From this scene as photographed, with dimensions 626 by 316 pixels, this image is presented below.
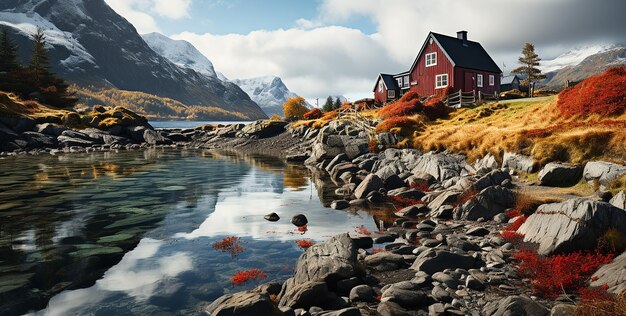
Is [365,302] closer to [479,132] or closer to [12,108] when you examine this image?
[479,132]

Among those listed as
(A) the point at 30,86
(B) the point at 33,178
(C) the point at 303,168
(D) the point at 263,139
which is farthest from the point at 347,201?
(A) the point at 30,86

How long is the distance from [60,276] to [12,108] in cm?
5751

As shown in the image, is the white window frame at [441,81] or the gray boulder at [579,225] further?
the white window frame at [441,81]

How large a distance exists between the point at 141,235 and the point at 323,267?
8.54m

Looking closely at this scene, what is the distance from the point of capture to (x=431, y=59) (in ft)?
168

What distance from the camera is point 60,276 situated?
34.8 ft


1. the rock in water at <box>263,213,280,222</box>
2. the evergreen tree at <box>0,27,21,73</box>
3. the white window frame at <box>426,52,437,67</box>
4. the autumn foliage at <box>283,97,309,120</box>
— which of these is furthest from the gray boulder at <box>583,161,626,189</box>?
the evergreen tree at <box>0,27,21,73</box>

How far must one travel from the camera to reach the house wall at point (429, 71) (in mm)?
48625

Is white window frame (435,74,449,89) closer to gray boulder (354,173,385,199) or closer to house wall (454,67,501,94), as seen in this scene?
house wall (454,67,501,94)

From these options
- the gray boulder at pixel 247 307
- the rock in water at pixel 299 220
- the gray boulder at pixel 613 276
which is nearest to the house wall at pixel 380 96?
the rock in water at pixel 299 220

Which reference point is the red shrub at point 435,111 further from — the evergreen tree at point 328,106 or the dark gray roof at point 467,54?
the evergreen tree at point 328,106

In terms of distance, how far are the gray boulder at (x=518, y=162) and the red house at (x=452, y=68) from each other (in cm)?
2923

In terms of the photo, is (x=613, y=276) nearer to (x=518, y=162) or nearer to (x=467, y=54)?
(x=518, y=162)

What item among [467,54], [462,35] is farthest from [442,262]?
[462,35]
